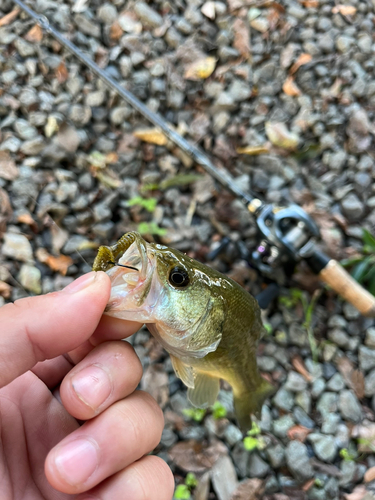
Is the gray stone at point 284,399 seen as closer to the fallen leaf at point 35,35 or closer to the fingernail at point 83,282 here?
the fingernail at point 83,282

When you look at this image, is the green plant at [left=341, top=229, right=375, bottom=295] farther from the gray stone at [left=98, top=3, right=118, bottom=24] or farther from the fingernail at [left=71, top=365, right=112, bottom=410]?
the gray stone at [left=98, top=3, right=118, bottom=24]

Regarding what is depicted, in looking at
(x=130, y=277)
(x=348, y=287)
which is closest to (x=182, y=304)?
(x=130, y=277)

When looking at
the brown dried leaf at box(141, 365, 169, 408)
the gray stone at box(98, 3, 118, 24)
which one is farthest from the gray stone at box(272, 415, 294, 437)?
the gray stone at box(98, 3, 118, 24)

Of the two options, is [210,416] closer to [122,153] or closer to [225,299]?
[225,299]

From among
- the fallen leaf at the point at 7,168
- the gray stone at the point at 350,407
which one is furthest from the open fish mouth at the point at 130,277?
the gray stone at the point at 350,407

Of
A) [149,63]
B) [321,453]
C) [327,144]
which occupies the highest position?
[327,144]

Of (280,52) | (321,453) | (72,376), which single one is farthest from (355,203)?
(72,376)

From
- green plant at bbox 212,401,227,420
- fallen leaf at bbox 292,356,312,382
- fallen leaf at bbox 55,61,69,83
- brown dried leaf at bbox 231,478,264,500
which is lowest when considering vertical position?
brown dried leaf at bbox 231,478,264,500
